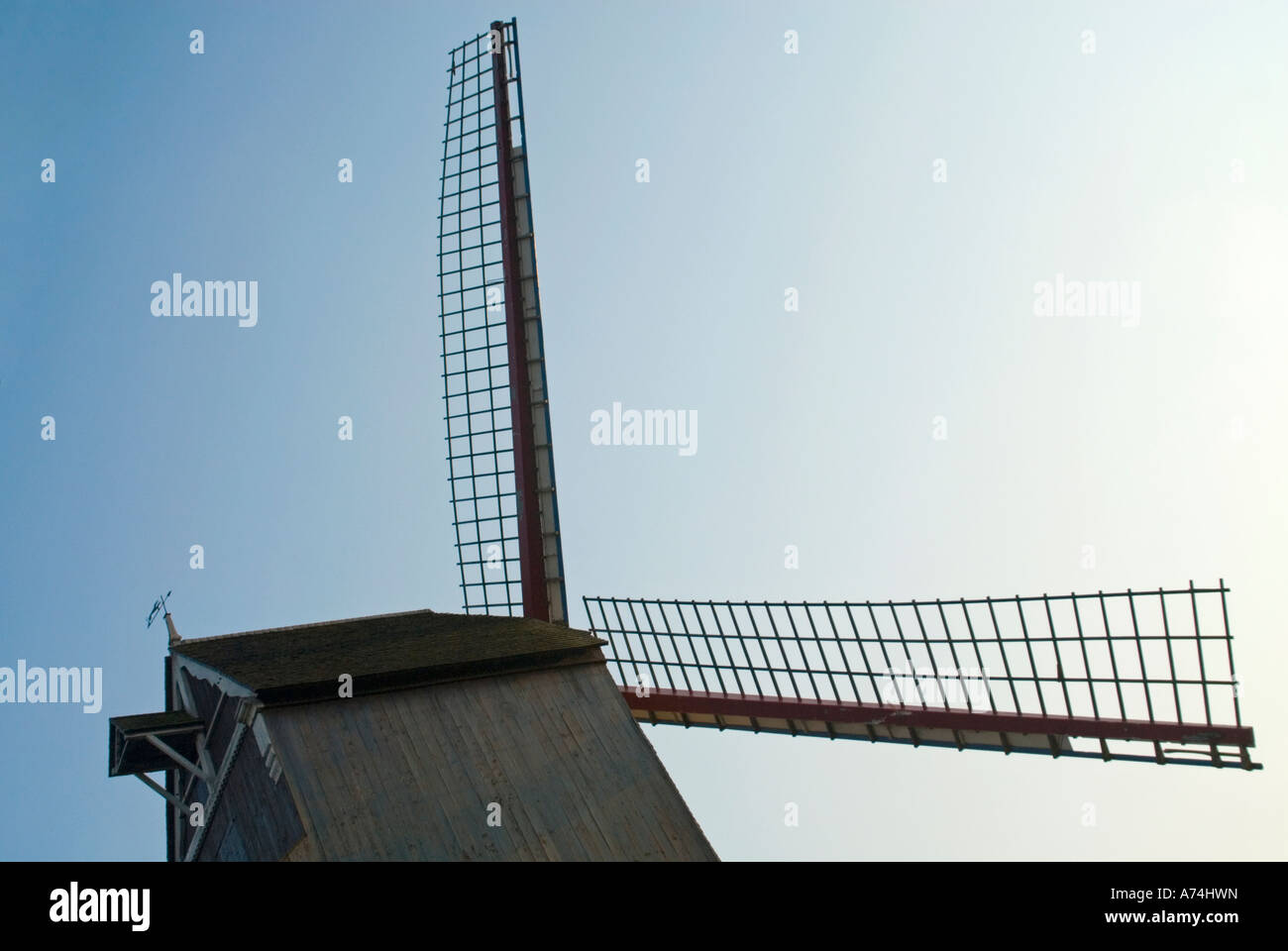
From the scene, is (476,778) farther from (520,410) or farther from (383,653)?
(520,410)

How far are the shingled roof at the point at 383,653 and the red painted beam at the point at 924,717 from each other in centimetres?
307

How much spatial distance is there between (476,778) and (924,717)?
6904mm

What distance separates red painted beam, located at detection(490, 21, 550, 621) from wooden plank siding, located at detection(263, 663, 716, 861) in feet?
20.0

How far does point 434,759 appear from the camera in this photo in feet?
49.9

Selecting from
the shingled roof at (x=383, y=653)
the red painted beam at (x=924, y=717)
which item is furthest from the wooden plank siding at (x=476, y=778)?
the red painted beam at (x=924, y=717)

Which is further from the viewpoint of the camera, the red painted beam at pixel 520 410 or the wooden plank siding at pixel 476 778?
the red painted beam at pixel 520 410

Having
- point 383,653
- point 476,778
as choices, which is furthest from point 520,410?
point 476,778

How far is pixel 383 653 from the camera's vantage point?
17562 millimetres

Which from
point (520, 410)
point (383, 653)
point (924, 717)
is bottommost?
point (924, 717)

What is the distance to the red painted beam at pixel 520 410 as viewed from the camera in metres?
23.1

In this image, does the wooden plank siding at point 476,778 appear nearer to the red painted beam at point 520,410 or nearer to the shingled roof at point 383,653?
the shingled roof at point 383,653
